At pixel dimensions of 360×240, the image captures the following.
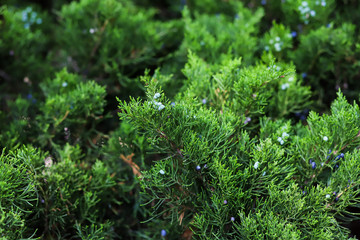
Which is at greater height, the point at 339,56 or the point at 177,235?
the point at 339,56

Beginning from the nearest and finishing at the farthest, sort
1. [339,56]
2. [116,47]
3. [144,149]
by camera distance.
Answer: [144,149] → [339,56] → [116,47]

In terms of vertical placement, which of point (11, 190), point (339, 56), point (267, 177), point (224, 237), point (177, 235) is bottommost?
point (177, 235)

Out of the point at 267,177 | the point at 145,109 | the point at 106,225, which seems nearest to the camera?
the point at 145,109

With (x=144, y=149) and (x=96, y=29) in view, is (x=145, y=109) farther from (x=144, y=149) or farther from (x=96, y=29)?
(x=96, y=29)

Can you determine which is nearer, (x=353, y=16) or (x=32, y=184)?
(x=32, y=184)

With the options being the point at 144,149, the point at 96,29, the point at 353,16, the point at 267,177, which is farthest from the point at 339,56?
the point at 96,29

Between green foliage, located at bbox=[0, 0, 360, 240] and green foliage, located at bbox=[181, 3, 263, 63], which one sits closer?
green foliage, located at bbox=[0, 0, 360, 240]

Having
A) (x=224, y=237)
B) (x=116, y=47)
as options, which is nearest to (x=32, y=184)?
(x=224, y=237)

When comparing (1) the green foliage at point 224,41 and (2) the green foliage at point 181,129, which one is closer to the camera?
(2) the green foliage at point 181,129

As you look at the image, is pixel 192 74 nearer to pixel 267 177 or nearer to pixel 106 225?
pixel 267 177

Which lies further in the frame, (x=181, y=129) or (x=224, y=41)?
(x=224, y=41)
